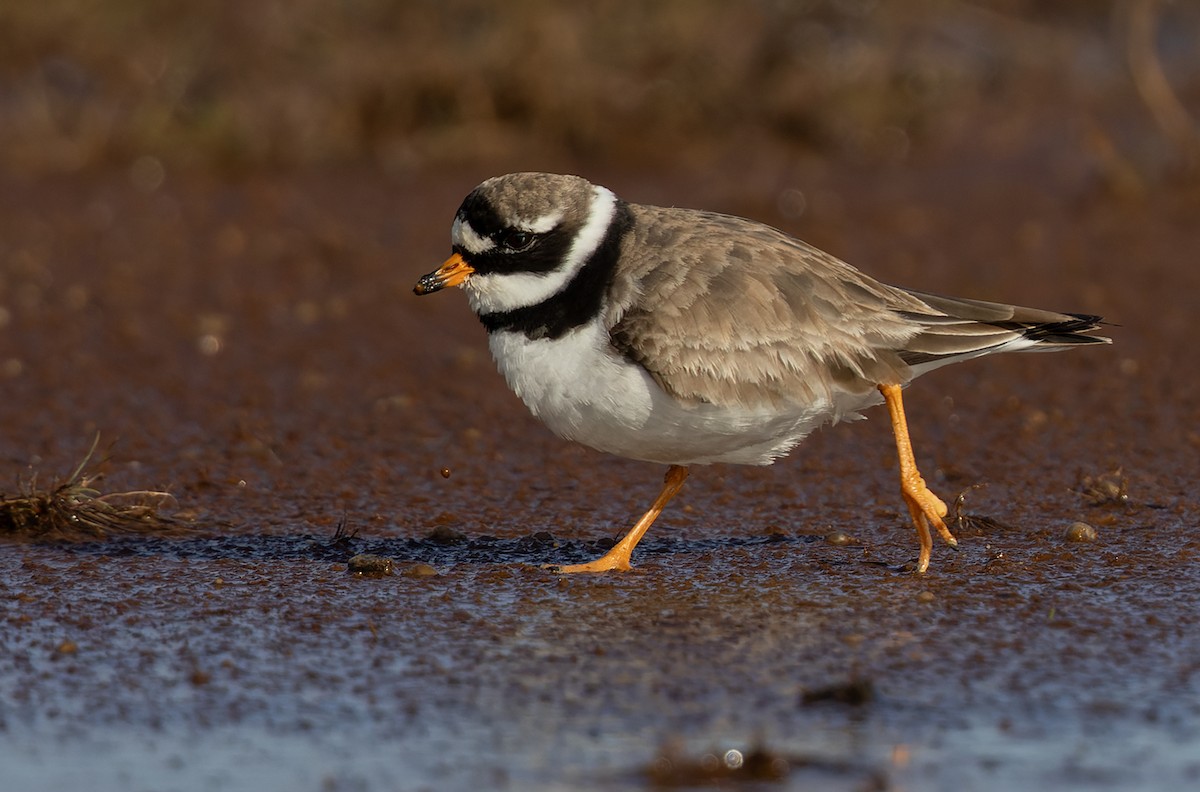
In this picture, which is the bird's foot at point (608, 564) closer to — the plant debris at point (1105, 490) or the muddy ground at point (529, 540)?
the muddy ground at point (529, 540)

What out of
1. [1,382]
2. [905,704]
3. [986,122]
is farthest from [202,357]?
[986,122]

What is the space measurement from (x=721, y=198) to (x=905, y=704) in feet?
23.8

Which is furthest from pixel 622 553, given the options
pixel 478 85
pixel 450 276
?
pixel 478 85

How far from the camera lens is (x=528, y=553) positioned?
244 inches

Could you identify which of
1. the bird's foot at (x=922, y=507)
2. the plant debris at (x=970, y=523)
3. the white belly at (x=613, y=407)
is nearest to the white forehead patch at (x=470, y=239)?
the white belly at (x=613, y=407)

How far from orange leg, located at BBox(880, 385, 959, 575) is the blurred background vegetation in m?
6.10

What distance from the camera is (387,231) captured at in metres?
11.1

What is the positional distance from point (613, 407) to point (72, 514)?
221cm

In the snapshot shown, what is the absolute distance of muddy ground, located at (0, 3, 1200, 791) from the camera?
437 centimetres

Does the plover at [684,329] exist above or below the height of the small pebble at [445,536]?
above

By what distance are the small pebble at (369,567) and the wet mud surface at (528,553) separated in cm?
1

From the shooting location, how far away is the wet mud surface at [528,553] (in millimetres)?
4352

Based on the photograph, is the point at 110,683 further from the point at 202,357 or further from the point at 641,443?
the point at 202,357

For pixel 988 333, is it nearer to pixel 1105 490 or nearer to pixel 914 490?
pixel 914 490
